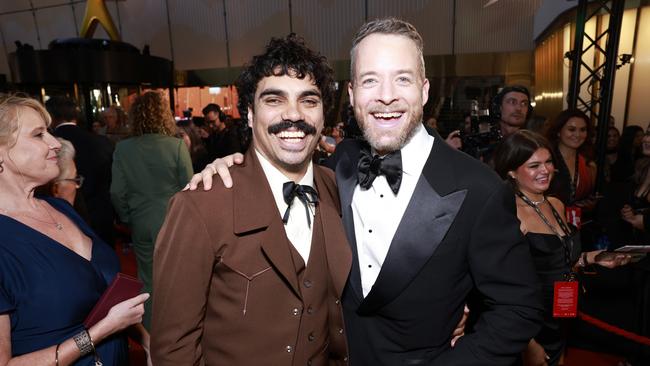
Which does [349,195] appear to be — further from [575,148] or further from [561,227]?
[575,148]

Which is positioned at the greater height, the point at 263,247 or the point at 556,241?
the point at 263,247

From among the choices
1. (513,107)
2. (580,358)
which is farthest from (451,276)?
(580,358)

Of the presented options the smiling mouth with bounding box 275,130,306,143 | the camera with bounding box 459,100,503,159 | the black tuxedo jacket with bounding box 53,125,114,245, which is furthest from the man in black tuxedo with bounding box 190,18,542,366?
the black tuxedo jacket with bounding box 53,125,114,245

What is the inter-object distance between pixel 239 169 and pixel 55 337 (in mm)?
938

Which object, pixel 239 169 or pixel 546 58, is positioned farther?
pixel 546 58

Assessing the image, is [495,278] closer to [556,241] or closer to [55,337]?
[556,241]

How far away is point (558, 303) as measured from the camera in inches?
93.2

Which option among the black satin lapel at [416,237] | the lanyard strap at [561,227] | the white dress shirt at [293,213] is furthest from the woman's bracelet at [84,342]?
the lanyard strap at [561,227]

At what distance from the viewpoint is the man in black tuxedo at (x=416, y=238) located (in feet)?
4.39

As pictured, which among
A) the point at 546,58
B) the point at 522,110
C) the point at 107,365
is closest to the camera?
the point at 107,365

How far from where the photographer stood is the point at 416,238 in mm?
1403

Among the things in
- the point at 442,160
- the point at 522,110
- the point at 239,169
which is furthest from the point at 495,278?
the point at 522,110

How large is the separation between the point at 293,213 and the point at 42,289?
96cm

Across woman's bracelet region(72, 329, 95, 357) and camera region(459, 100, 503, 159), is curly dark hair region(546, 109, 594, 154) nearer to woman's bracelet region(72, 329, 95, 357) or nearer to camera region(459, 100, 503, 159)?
camera region(459, 100, 503, 159)
